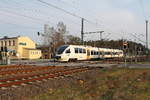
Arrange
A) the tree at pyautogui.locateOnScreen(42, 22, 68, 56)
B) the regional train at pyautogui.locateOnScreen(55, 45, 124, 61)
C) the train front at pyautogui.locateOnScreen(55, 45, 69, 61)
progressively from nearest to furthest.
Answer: the train front at pyautogui.locateOnScreen(55, 45, 69, 61) < the regional train at pyautogui.locateOnScreen(55, 45, 124, 61) < the tree at pyautogui.locateOnScreen(42, 22, 68, 56)

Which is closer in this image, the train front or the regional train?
the train front

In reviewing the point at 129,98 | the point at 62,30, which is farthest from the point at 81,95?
the point at 62,30

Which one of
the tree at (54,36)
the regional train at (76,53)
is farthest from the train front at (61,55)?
the tree at (54,36)

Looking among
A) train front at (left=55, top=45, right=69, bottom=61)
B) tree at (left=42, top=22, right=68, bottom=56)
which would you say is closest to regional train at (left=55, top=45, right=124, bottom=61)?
train front at (left=55, top=45, right=69, bottom=61)

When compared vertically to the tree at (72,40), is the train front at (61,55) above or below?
below

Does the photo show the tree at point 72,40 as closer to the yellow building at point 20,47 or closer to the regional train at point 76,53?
the yellow building at point 20,47

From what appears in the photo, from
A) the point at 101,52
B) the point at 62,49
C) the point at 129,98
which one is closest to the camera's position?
the point at 129,98

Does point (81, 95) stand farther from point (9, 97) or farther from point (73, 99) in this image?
point (9, 97)

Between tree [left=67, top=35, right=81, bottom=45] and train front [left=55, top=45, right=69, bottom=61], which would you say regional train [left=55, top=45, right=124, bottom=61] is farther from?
tree [left=67, top=35, right=81, bottom=45]

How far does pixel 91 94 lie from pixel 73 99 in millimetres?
1134

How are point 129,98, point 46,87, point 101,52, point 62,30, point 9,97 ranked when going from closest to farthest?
point 129,98 < point 9,97 < point 46,87 < point 101,52 < point 62,30

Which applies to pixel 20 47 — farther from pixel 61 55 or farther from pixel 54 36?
pixel 61 55

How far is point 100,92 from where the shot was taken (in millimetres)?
9023

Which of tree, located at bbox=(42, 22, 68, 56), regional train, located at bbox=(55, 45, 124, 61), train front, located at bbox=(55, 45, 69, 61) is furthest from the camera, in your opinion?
tree, located at bbox=(42, 22, 68, 56)
